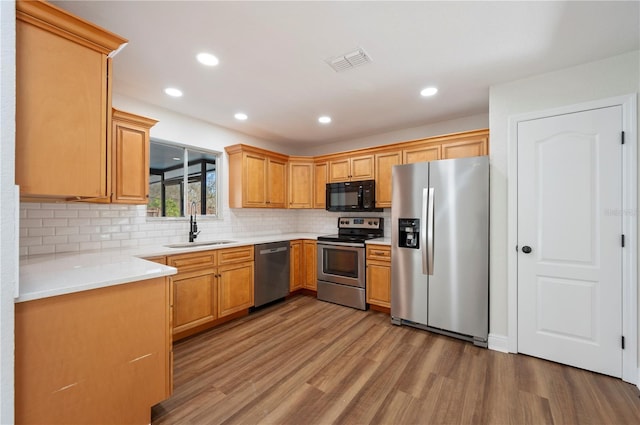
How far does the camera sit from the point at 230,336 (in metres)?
2.84

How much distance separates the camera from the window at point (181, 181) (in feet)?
10.9

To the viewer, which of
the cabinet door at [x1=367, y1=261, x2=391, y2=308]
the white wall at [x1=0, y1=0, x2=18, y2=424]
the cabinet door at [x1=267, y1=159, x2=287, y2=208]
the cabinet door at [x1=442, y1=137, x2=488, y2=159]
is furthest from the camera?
the cabinet door at [x1=267, y1=159, x2=287, y2=208]

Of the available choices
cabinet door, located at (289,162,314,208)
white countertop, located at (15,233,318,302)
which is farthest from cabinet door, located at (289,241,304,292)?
white countertop, located at (15,233,318,302)

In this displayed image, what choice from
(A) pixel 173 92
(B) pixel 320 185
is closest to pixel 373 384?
(B) pixel 320 185

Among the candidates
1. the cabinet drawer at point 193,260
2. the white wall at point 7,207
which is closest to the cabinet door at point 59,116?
the white wall at point 7,207

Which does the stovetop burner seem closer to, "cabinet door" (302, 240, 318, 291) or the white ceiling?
"cabinet door" (302, 240, 318, 291)

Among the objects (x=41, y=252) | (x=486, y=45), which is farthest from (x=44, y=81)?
(x=486, y=45)

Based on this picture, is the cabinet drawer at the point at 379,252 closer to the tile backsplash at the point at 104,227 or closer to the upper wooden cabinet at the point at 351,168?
the tile backsplash at the point at 104,227

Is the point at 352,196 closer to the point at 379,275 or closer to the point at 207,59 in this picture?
the point at 379,275

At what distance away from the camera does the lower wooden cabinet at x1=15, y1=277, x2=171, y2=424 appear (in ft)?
3.93

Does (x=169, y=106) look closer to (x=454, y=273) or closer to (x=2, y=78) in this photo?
(x=2, y=78)

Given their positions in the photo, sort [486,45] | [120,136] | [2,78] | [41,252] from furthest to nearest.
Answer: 1. [120,136]
2. [41,252]
3. [486,45]
4. [2,78]

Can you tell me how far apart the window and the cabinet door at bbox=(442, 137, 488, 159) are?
3.19 metres

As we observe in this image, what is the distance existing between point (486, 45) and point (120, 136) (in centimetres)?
324
